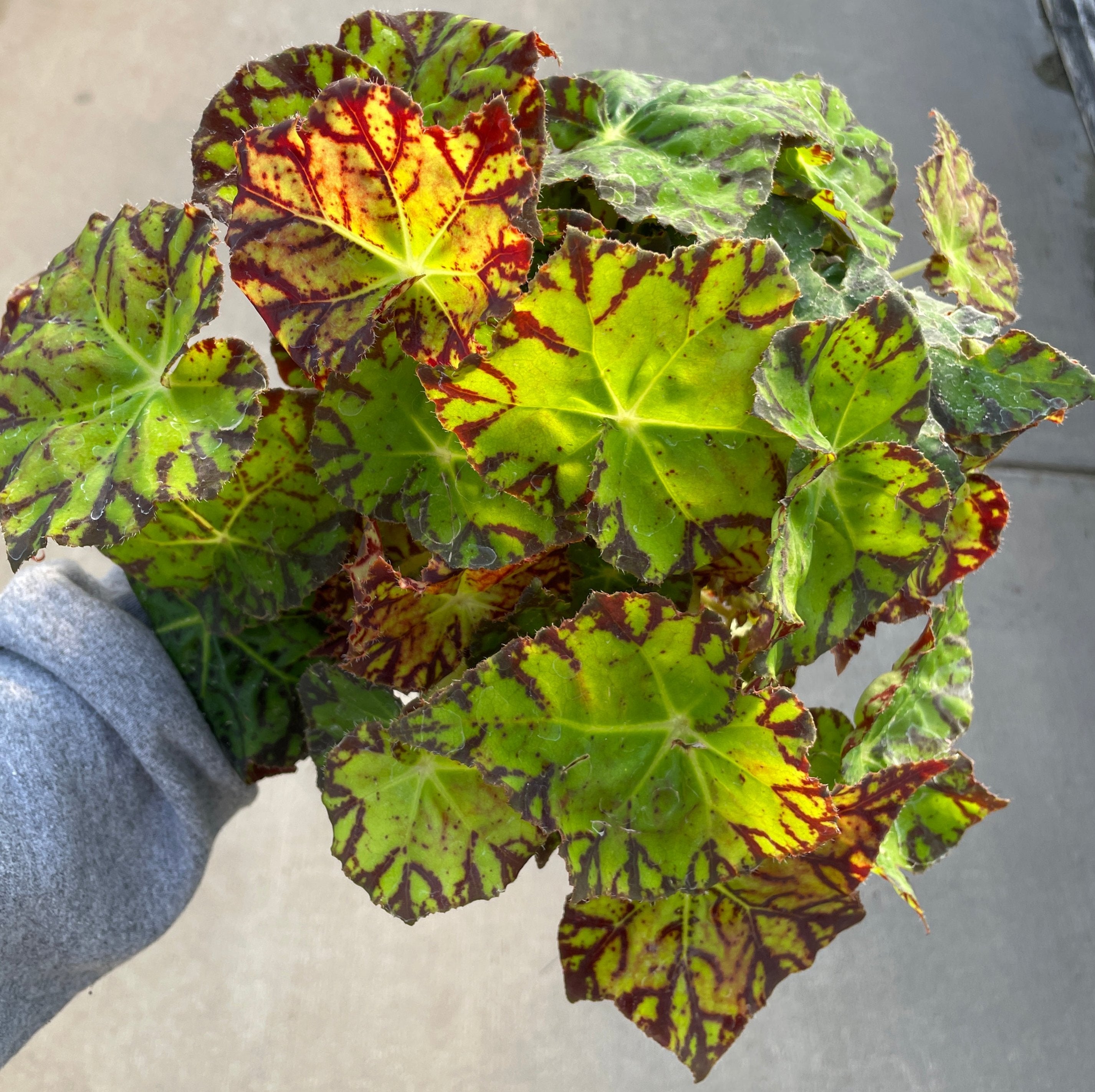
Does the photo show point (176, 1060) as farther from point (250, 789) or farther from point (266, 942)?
point (250, 789)

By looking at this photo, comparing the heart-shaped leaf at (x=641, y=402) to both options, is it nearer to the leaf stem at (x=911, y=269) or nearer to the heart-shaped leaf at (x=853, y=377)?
the heart-shaped leaf at (x=853, y=377)

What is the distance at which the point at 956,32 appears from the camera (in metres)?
1.52

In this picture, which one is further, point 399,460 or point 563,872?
point 563,872

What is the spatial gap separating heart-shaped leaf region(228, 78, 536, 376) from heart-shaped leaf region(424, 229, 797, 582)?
0.02 meters

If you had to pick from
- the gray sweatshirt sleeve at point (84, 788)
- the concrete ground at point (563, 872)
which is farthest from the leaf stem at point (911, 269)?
the concrete ground at point (563, 872)

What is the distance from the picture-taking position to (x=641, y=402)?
0.32 m

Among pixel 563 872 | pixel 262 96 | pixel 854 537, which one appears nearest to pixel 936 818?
pixel 854 537

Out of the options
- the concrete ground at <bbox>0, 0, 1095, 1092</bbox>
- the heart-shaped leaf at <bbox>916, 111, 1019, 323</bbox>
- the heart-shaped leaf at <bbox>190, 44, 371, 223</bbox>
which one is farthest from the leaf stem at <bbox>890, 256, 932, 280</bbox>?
the concrete ground at <bbox>0, 0, 1095, 1092</bbox>

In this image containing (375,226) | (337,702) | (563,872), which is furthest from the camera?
(563,872)

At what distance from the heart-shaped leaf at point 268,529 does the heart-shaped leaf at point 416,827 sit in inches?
2.6

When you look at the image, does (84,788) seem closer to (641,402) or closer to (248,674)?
(248,674)

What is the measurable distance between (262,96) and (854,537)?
25 cm

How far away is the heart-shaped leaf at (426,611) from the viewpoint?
14.1 inches

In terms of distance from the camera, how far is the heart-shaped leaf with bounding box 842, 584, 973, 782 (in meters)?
0.41
